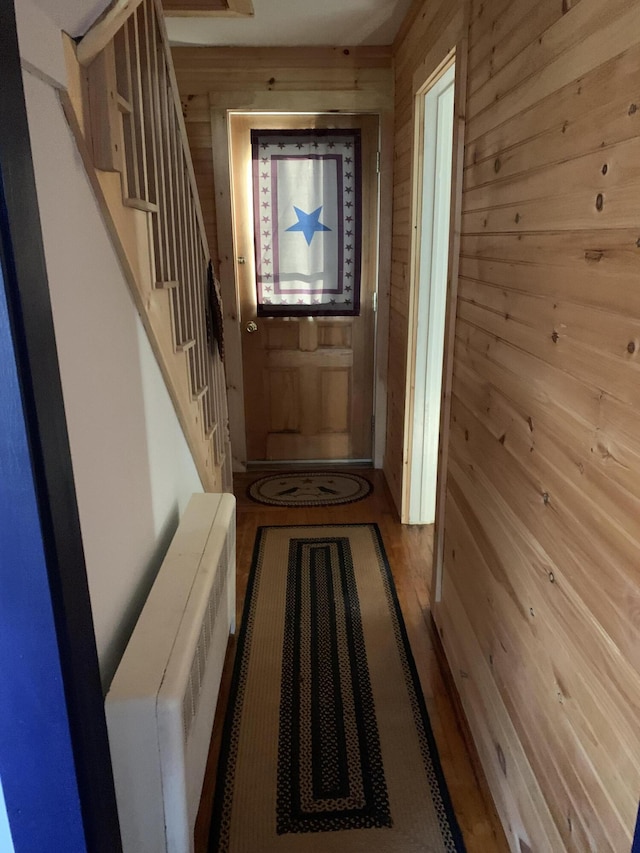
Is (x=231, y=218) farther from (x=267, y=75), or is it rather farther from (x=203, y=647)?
(x=203, y=647)

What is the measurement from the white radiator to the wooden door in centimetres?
232

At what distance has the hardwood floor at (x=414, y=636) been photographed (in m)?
1.56

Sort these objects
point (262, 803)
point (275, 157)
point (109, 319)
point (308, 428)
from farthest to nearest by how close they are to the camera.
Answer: point (308, 428) → point (275, 157) → point (262, 803) → point (109, 319)

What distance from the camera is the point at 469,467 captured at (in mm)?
1797

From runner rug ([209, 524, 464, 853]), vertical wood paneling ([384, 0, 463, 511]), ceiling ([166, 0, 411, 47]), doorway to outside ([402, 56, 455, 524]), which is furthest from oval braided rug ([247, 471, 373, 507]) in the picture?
ceiling ([166, 0, 411, 47])

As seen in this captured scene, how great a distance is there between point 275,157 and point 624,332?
2.93m

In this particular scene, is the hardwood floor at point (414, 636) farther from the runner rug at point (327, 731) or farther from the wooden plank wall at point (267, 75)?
the wooden plank wall at point (267, 75)

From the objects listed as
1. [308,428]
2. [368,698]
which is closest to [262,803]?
[368,698]

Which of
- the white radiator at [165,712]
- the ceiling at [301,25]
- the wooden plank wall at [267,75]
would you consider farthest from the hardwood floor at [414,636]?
the ceiling at [301,25]

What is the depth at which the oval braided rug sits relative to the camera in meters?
3.47

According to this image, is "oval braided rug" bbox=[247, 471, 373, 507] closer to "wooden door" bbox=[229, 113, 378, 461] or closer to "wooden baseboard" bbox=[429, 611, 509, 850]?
"wooden door" bbox=[229, 113, 378, 461]

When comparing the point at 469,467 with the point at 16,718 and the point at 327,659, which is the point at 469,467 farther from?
the point at 16,718

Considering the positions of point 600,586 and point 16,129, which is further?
point 600,586

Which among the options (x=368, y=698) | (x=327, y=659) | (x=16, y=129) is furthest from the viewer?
(x=327, y=659)
